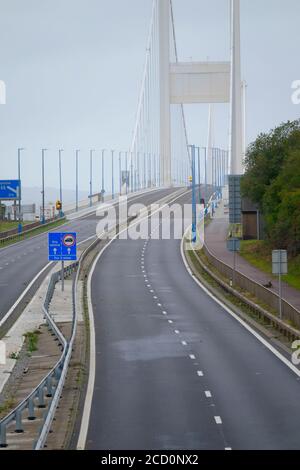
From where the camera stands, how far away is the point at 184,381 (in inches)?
1273

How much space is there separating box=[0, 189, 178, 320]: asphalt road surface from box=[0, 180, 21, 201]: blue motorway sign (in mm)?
5347

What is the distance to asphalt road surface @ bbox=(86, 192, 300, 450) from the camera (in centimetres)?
2444

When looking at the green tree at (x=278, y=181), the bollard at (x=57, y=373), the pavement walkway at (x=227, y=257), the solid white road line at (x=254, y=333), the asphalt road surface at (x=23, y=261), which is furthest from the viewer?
the green tree at (x=278, y=181)

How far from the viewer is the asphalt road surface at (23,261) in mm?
63600

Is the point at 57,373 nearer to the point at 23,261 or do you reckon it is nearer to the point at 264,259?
the point at 264,259

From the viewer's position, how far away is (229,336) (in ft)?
142

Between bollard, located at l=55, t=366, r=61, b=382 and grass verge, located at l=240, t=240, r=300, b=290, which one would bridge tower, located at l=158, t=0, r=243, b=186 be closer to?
grass verge, located at l=240, t=240, r=300, b=290

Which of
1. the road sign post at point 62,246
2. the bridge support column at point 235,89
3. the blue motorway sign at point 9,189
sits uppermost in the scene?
the bridge support column at point 235,89

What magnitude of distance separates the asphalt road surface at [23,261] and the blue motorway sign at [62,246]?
116 inches

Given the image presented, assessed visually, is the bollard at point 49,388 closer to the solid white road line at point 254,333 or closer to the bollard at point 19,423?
the bollard at point 19,423

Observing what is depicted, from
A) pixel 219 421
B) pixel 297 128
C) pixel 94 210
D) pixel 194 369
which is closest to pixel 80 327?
pixel 194 369

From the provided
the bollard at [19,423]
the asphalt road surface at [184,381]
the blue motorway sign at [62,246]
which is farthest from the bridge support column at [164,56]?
the bollard at [19,423]
